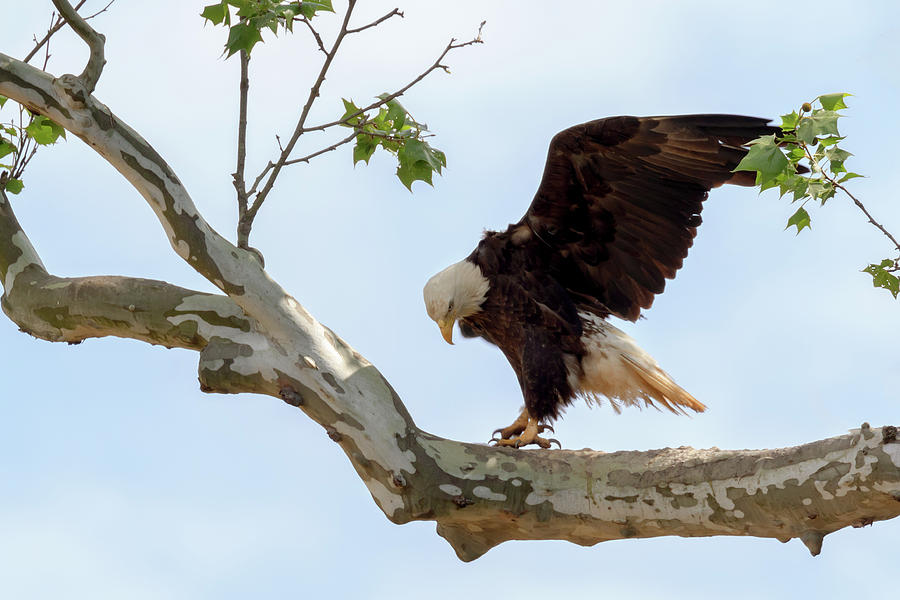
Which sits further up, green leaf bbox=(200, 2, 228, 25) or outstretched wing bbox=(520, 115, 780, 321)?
green leaf bbox=(200, 2, 228, 25)

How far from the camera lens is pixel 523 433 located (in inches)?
215

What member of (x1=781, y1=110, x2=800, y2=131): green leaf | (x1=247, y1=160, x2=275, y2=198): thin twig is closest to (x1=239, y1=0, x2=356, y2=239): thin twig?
(x1=247, y1=160, x2=275, y2=198): thin twig

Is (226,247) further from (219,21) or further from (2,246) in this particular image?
(2,246)

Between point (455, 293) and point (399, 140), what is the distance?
3.56ft

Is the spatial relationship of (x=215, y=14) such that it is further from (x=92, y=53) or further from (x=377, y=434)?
(x=377, y=434)

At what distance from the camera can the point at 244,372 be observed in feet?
14.5

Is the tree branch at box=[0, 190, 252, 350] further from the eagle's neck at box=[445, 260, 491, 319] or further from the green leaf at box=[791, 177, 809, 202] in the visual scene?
the green leaf at box=[791, 177, 809, 202]

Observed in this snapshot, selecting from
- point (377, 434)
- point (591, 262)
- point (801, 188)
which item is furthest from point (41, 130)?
point (801, 188)

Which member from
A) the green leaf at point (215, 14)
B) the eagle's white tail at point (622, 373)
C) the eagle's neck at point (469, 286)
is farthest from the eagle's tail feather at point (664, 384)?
the green leaf at point (215, 14)

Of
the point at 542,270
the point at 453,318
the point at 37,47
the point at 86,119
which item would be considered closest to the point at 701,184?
the point at 542,270

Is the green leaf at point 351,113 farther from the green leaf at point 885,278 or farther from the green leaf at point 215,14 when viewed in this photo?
the green leaf at point 885,278

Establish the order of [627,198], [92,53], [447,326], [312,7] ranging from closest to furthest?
[92,53]
[312,7]
[627,198]
[447,326]

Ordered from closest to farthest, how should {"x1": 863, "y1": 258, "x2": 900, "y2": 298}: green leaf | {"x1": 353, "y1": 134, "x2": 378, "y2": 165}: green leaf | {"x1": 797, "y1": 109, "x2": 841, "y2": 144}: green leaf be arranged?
{"x1": 797, "y1": 109, "x2": 841, "y2": 144}: green leaf, {"x1": 863, "y1": 258, "x2": 900, "y2": 298}: green leaf, {"x1": 353, "y1": 134, "x2": 378, "y2": 165}: green leaf

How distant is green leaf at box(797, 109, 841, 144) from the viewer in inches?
136
